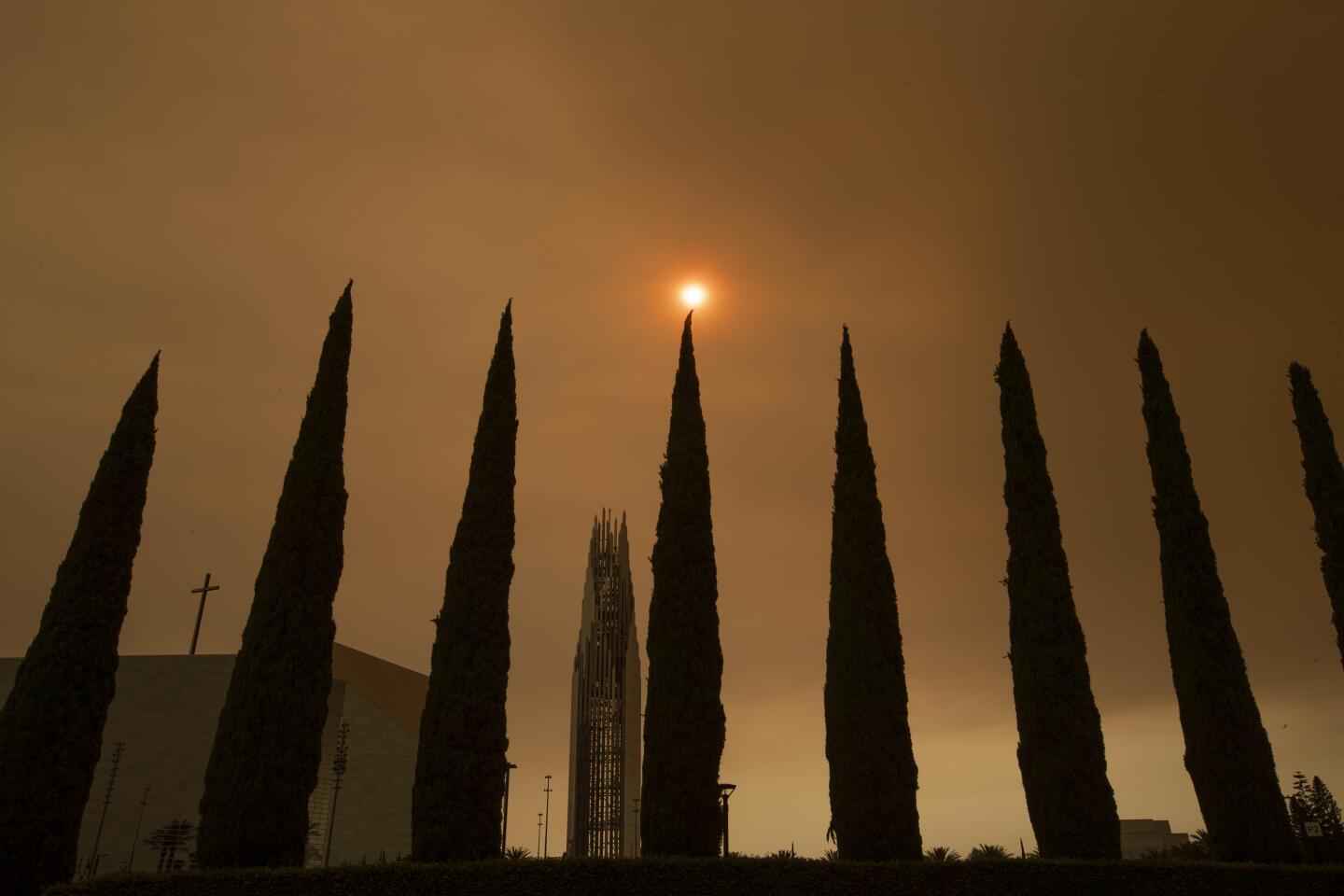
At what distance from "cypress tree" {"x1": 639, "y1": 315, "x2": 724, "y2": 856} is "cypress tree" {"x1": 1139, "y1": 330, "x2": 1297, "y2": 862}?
9.62 metres

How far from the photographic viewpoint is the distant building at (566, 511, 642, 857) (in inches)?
1602

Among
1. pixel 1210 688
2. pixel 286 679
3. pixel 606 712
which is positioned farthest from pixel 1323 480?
pixel 606 712

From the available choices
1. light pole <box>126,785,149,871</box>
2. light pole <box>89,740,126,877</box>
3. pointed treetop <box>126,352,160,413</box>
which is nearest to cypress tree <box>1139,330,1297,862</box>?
pointed treetop <box>126,352,160,413</box>

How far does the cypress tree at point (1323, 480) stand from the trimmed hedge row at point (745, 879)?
27.6ft

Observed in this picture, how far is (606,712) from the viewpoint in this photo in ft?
142

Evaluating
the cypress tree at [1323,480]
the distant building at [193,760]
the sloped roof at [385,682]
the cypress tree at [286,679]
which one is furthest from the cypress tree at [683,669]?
the sloped roof at [385,682]

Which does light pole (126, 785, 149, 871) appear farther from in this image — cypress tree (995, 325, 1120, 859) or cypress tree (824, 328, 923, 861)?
cypress tree (995, 325, 1120, 859)

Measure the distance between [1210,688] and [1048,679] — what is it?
351 cm

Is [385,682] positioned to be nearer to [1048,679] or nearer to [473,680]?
[473,680]

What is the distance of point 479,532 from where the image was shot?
18156 mm

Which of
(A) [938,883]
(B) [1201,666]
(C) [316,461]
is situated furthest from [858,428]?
(C) [316,461]

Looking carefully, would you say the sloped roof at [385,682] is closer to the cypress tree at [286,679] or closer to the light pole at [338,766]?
the light pole at [338,766]

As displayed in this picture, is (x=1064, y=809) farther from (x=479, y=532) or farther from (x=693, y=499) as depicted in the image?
(x=479, y=532)

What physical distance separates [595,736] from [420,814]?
93.3 ft
